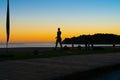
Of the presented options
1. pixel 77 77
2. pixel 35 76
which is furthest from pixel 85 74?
pixel 35 76

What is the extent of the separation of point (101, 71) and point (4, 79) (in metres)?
4.78

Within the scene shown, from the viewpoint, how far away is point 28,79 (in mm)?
10820

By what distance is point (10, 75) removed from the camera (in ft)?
38.4

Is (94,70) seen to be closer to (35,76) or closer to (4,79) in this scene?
(35,76)

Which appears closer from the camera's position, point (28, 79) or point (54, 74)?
point (28, 79)

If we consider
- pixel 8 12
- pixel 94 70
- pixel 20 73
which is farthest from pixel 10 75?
pixel 8 12

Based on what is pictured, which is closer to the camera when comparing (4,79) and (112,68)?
(4,79)

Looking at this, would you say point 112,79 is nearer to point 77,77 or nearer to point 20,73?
point 77,77

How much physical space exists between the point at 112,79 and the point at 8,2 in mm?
13877

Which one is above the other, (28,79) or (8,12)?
(8,12)

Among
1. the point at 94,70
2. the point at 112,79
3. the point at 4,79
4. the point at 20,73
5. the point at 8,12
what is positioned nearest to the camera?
the point at 4,79

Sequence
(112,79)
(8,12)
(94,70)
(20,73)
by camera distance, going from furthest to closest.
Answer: (8,12)
(94,70)
(20,73)
(112,79)

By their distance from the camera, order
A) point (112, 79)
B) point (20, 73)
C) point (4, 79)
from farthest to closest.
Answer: point (20, 73) < point (112, 79) < point (4, 79)

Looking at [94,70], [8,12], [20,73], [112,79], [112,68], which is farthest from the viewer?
[8,12]
